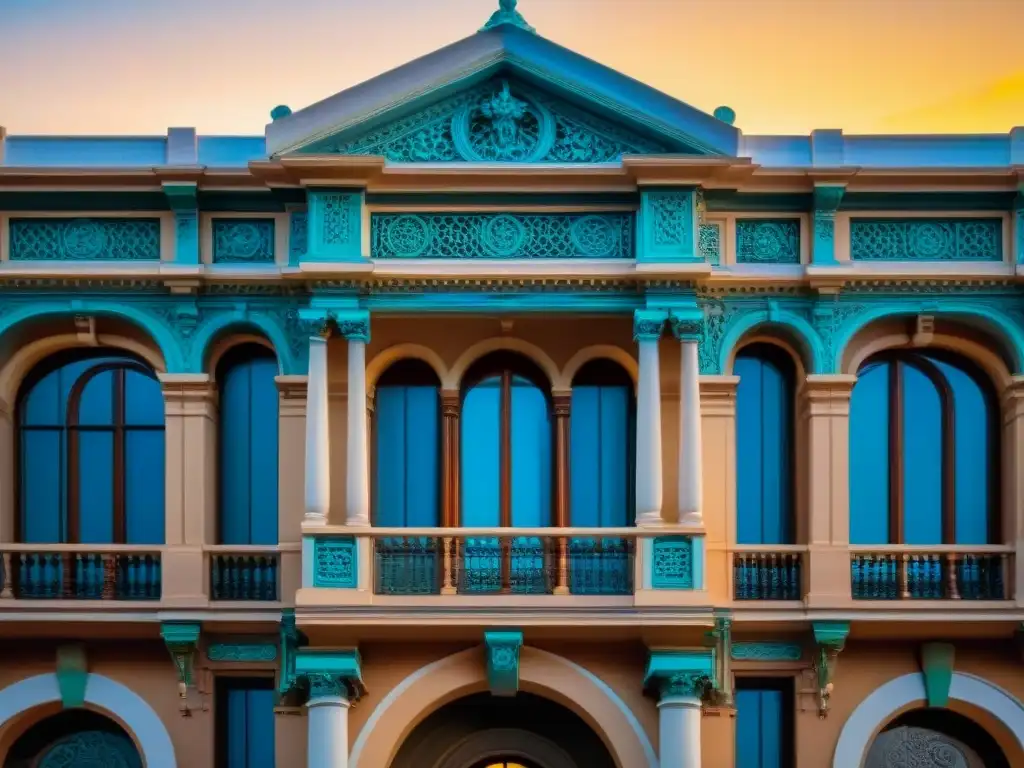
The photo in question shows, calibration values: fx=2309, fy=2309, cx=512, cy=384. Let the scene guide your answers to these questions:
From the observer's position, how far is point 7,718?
2702cm

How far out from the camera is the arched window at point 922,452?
90.7 feet

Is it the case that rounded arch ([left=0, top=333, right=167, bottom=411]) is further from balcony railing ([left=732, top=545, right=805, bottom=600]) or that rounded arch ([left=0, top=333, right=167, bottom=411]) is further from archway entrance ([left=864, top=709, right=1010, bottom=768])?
archway entrance ([left=864, top=709, right=1010, bottom=768])

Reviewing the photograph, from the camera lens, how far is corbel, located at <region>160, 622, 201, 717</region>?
26516 millimetres

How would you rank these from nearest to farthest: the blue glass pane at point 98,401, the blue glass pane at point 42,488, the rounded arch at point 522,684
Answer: the rounded arch at point 522,684, the blue glass pane at point 42,488, the blue glass pane at point 98,401

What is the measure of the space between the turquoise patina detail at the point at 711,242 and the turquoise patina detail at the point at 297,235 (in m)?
4.66

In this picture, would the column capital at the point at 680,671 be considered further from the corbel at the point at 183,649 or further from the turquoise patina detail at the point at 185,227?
the turquoise patina detail at the point at 185,227

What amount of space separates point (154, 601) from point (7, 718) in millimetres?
2228

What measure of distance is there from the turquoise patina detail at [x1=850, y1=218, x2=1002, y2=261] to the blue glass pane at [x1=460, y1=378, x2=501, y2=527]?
4.69m

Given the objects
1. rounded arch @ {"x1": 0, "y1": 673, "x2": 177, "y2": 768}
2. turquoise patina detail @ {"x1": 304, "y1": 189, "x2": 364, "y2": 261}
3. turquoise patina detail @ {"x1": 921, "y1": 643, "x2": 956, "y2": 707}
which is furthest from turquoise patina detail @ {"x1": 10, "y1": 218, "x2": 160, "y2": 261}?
turquoise patina detail @ {"x1": 921, "y1": 643, "x2": 956, "y2": 707}

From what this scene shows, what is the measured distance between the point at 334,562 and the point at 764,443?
217 inches

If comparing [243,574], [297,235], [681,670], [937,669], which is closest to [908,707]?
[937,669]

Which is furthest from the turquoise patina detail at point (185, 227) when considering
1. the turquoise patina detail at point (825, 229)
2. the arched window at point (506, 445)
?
the turquoise patina detail at point (825, 229)

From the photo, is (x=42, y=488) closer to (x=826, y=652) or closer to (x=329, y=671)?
(x=329, y=671)

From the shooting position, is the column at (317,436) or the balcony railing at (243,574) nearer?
the column at (317,436)
